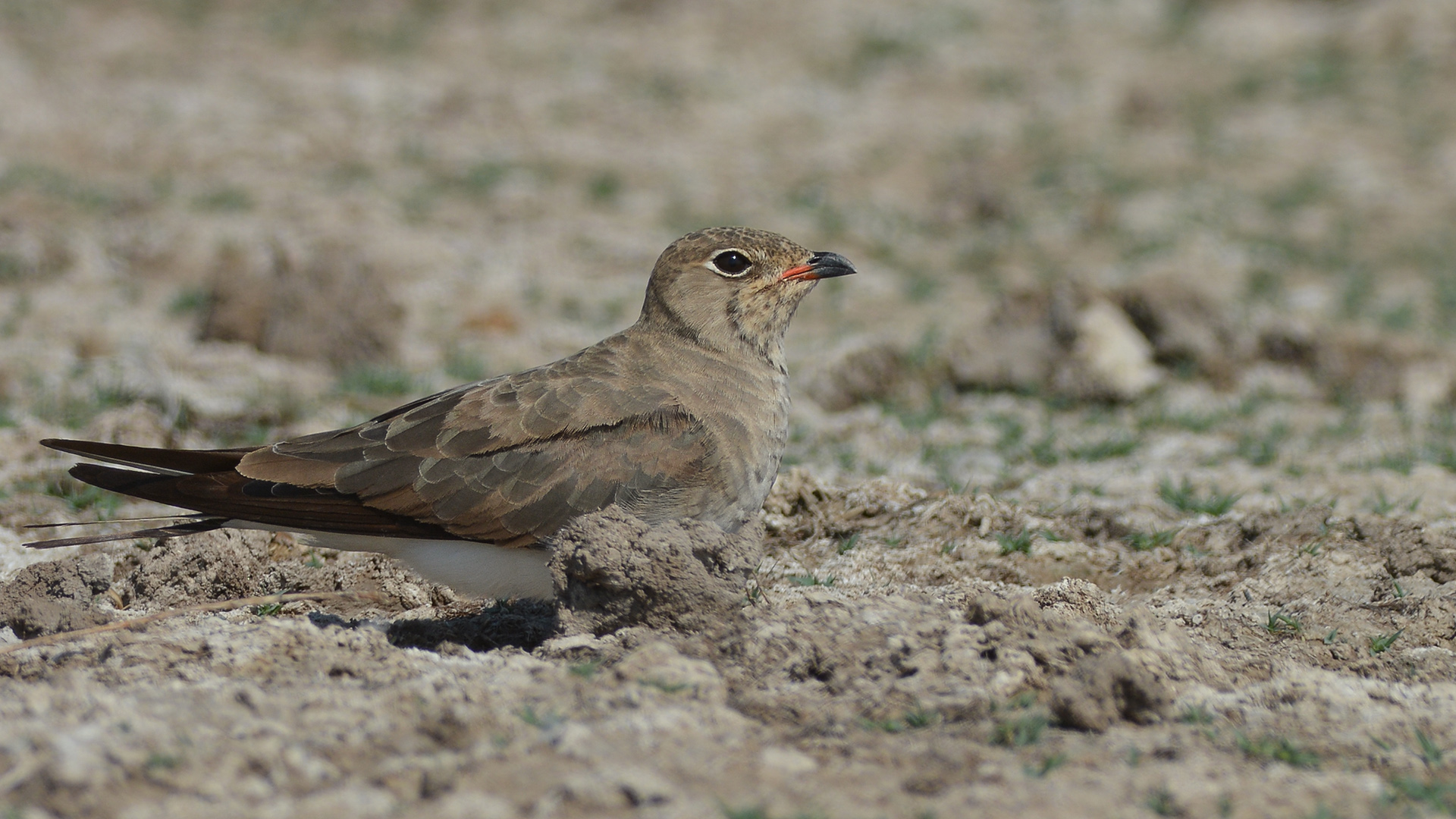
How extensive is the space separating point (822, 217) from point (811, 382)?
4.14m

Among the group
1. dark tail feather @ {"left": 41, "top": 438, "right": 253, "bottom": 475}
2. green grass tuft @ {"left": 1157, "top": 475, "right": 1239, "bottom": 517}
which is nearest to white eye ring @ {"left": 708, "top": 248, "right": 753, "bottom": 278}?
dark tail feather @ {"left": 41, "top": 438, "right": 253, "bottom": 475}

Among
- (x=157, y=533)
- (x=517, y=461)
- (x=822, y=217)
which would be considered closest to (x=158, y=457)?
(x=157, y=533)

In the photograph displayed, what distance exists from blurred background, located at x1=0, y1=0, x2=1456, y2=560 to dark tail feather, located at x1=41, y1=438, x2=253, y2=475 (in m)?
1.11

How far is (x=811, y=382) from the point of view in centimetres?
755

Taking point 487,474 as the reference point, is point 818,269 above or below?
above

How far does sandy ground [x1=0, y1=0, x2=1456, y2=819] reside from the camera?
2.88 meters

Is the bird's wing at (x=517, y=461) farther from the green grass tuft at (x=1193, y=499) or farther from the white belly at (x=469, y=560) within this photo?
the green grass tuft at (x=1193, y=499)

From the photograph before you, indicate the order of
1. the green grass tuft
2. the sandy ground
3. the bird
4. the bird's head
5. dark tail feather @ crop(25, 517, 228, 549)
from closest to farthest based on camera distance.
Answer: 1. the sandy ground
2. dark tail feather @ crop(25, 517, 228, 549)
3. the bird
4. the bird's head
5. the green grass tuft

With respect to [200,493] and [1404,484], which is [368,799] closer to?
[200,493]

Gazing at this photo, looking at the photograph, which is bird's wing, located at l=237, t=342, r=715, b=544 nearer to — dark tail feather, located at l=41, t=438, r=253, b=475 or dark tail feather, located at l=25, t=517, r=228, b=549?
dark tail feather, located at l=41, t=438, r=253, b=475

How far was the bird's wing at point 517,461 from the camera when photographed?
13.2ft

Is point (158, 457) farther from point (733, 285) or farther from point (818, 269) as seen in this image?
point (818, 269)

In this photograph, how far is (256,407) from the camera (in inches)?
254

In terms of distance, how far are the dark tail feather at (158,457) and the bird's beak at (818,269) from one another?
2.13 metres
